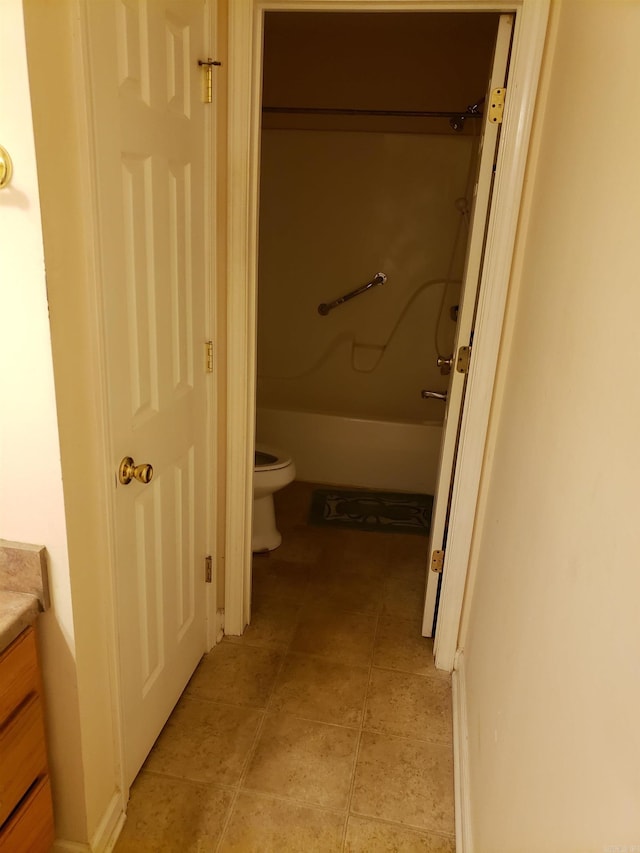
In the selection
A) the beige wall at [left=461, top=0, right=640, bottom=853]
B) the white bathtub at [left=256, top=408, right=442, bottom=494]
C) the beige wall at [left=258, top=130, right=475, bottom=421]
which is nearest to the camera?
the beige wall at [left=461, top=0, right=640, bottom=853]

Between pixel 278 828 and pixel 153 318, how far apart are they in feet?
4.23

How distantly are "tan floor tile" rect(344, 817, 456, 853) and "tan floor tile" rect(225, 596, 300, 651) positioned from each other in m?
0.72

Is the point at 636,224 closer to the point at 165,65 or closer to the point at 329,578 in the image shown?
the point at 165,65

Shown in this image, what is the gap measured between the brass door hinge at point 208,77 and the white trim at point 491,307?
79 centimetres

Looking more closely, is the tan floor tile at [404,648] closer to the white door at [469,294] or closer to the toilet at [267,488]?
the white door at [469,294]

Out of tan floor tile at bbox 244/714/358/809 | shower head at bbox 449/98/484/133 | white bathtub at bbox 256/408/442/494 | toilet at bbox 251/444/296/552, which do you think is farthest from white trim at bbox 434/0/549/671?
shower head at bbox 449/98/484/133

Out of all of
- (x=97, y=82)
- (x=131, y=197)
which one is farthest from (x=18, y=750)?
(x=97, y=82)

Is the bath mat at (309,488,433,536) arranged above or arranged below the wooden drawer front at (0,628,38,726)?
below

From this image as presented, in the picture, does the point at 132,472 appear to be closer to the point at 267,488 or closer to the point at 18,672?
the point at 18,672

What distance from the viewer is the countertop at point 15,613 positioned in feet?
3.51

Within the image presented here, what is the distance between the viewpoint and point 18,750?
1.15m

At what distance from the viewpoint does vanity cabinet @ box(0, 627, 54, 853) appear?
110 cm

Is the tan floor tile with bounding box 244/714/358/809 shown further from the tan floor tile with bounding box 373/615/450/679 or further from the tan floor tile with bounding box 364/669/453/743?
the tan floor tile with bounding box 373/615/450/679

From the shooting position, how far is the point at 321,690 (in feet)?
6.56
